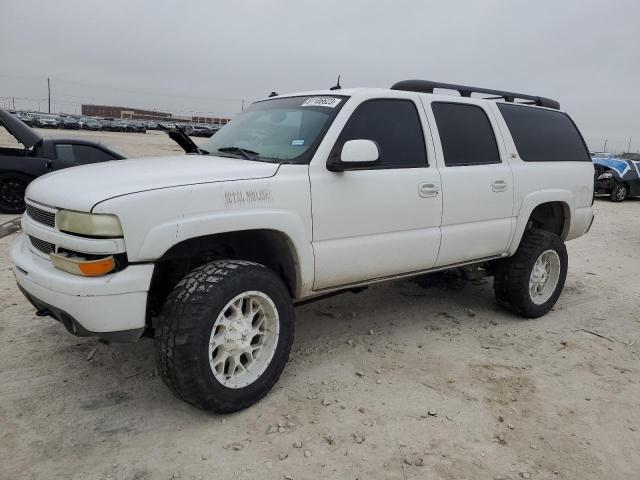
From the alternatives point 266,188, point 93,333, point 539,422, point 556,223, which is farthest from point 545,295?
point 93,333

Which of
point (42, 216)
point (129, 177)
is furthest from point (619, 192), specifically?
point (42, 216)

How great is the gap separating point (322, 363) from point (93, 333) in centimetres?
166

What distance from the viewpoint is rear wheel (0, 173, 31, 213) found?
884 centimetres

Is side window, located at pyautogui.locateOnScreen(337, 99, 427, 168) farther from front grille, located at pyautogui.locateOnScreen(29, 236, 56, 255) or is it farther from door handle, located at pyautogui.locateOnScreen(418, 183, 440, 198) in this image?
front grille, located at pyautogui.locateOnScreen(29, 236, 56, 255)

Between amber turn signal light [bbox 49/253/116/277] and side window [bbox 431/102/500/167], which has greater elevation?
side window [bbox 431/102/500/167]

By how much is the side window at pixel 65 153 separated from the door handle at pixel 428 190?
23.7 feet

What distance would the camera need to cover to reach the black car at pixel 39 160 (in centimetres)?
880

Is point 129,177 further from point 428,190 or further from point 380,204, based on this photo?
point 428,190

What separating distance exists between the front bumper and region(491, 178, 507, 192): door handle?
2.89 meters

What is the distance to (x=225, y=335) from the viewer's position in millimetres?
2963

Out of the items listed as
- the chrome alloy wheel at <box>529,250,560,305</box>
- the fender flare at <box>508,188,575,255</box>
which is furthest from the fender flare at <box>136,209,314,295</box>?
the chrome alloy wheel at <box>529,250,560,305</box>

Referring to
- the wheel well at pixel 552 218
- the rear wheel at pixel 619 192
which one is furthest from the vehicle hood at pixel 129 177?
the rear wheel at pixel 619 192

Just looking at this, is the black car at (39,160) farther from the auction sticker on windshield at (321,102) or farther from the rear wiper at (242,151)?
the auction sticker on windshield at (321,102)

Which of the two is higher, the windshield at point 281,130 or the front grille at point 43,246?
the windshield at point 281,130
